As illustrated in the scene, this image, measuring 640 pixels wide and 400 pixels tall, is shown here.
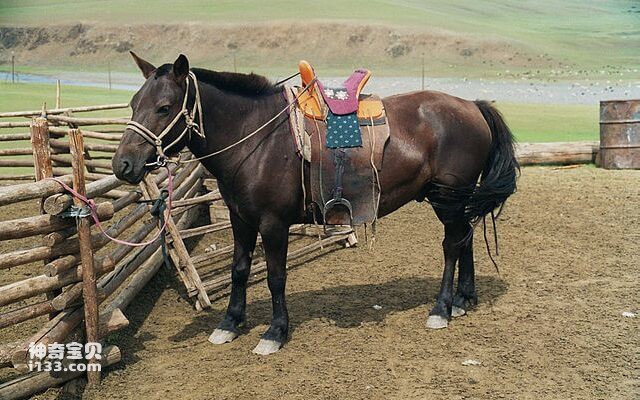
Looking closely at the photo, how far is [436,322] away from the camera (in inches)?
228

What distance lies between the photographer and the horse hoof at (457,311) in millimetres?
6070

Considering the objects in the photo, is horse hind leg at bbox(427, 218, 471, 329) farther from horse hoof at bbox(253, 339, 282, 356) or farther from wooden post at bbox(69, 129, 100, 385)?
wooden post at bbox(69, 129, 100, 385)

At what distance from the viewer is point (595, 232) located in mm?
8461

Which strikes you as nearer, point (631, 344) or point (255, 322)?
point (631, 344)

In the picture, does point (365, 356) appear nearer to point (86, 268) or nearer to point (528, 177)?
point (86, 268)

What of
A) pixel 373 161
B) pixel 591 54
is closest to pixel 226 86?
pixel 373 161

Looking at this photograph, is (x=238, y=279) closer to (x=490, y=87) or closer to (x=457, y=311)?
(x=457, y=311)

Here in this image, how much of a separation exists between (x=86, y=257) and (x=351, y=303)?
2641 millimetres

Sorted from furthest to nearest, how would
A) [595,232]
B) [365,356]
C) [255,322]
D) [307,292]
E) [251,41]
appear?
[251,41], [595,232], [307,292], [255,322], [365,356]

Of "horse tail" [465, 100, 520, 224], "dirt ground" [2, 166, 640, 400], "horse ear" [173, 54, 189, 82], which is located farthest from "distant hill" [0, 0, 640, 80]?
"horse ear" [173, 54, 189, 82]

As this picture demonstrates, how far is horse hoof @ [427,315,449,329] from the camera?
578 centimetres

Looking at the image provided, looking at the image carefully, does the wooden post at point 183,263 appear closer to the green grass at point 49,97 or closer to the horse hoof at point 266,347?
the horse hoof at point 266,347

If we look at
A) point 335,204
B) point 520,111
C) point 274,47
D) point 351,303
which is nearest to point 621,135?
point 351,303

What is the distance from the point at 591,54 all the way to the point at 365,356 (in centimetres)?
5823
